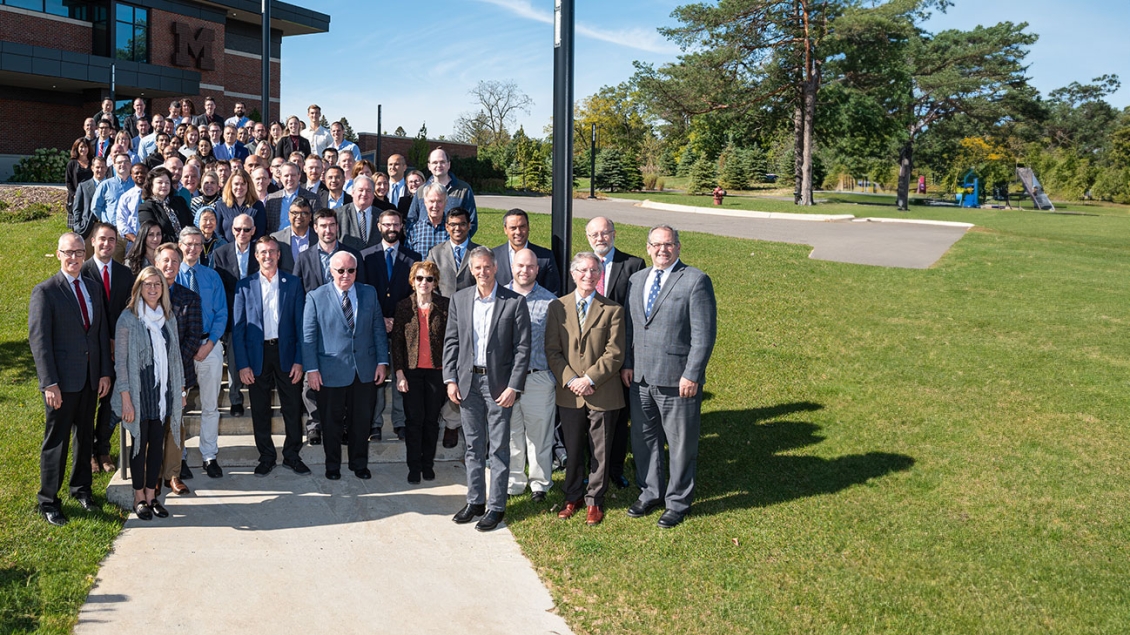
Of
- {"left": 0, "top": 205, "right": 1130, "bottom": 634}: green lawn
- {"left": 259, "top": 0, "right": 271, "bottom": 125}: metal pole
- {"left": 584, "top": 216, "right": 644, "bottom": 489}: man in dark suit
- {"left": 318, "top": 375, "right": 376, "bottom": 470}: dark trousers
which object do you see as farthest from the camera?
{"left": 259, "top": 0, "right": 271, "bottom": 125}: metal pole

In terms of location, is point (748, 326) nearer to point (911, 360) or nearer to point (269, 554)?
point (911, 360)

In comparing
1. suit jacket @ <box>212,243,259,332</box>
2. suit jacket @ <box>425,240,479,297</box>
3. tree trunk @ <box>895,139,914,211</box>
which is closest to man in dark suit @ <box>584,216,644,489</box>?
suit jacket @ <box>425,240,479,297</box>

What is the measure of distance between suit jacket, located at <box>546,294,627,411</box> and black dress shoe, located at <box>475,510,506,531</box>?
3.31ft

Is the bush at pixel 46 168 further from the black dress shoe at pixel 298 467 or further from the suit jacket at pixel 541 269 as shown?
the suit jacket at pixel 541 269

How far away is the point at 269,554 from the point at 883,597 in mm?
4141

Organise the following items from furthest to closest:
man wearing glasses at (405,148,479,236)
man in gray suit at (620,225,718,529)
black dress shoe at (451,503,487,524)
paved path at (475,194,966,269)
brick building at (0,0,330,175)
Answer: brick building at (0,0,330,175) < paved path at (475,194,966,269) < man wearing glasses at (405,148,479,236) < black dress shoe at (451,503,487,524) < man in gray suit at (620,225,718,529)

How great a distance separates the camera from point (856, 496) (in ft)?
25.0

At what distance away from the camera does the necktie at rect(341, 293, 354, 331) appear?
7531 mm

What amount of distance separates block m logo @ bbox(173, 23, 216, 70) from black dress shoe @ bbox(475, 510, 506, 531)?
1581 inches

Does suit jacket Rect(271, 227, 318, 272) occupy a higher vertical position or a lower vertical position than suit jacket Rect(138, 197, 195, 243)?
lower

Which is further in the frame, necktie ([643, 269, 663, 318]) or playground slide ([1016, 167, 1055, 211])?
playground slide ([1016, 167, 1055, 211])

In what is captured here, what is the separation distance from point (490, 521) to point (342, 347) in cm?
192

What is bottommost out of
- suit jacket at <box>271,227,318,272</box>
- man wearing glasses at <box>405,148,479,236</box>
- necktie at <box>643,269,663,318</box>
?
necktie at <box>643,269,663,318</box>

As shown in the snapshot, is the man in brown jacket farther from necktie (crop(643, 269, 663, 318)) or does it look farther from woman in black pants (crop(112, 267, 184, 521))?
woman in black pants (crop(112, 267, 184, 521))
